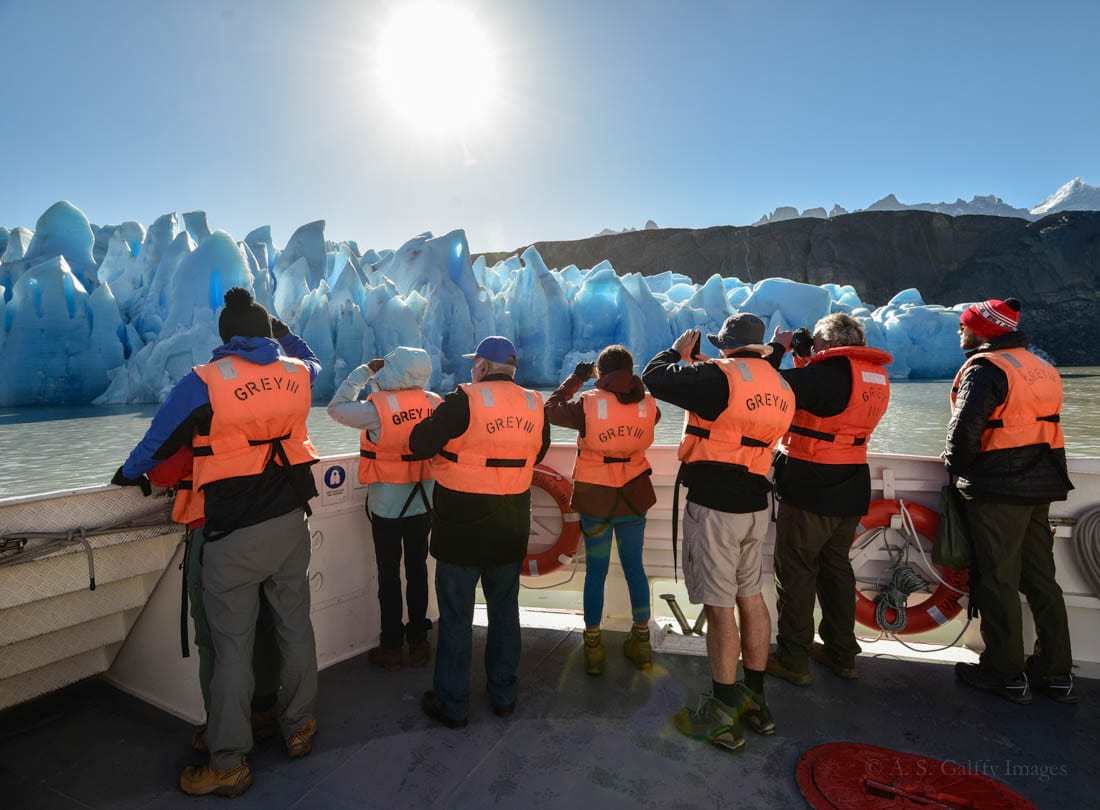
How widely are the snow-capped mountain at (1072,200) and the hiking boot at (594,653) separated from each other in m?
122

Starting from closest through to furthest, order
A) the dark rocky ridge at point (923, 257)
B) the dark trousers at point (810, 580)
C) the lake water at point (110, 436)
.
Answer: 1. the dark trousers at point (810, 580)
2. the lake water at point (110, 436)
3. the dark rocky ridge at point (923, 257)

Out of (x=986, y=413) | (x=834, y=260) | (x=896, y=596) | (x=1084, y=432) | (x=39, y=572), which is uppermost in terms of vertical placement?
(x=834, y=260)

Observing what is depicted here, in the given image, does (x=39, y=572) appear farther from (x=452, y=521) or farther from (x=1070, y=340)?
(x=1070, y=340)

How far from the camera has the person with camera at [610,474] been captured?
2539 millimetres

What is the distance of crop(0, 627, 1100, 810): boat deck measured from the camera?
1.88 meters

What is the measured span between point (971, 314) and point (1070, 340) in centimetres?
5276

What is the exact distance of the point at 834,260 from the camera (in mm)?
52781

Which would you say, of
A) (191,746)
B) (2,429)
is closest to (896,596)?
(191,746)

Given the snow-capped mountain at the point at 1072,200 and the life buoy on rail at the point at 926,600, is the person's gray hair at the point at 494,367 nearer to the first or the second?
the life buoy on rail at the point at 926,600

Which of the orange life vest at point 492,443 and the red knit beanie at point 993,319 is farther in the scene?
the red knit beanie at point 993,319

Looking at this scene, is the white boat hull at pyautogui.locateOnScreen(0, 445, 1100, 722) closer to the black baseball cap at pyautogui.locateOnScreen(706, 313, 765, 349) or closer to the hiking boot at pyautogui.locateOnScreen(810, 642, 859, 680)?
the hiking boot at pyautogui.locateOnScreen(810, 642, 859, 680)

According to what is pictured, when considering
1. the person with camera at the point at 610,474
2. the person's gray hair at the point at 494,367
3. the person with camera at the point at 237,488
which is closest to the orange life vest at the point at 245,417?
the person with camera at the point at 237,488

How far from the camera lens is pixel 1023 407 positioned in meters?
2.33

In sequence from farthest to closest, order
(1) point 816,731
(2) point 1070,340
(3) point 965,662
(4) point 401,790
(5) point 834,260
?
(5) point 834,260 → (2) point 1070,340 → (3) point 965,662 → (1) point 816,731 → (4) point 401,790
